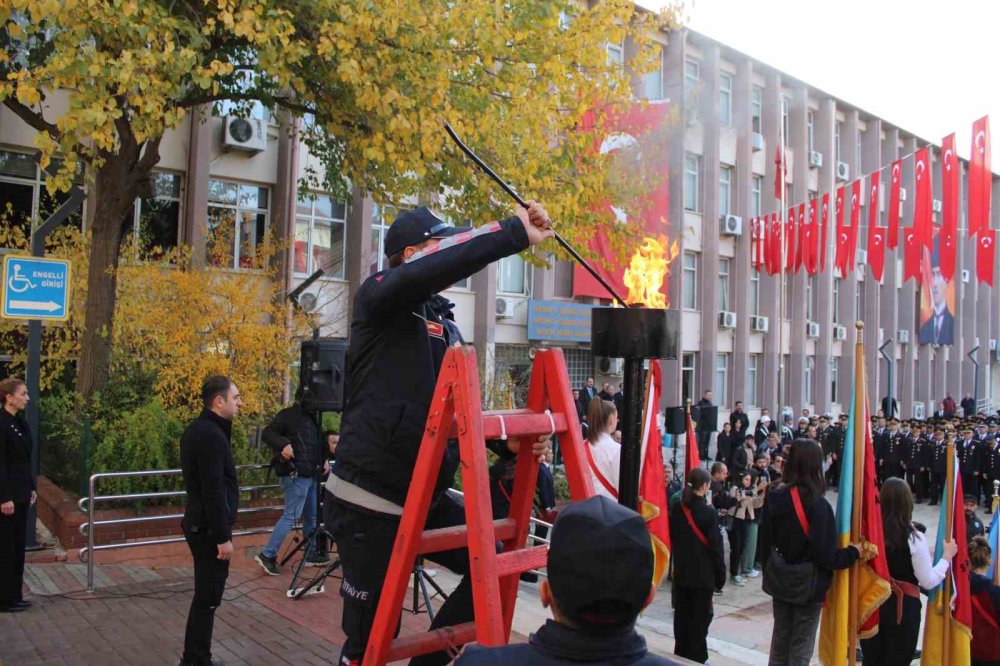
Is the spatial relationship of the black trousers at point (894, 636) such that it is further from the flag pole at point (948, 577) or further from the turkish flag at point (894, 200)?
the turkish flag at point (894, 200)

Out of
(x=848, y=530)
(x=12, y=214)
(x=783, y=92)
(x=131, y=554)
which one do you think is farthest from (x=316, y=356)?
(x=783, y=92)

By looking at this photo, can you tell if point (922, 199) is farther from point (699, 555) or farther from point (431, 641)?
point (431, 641)

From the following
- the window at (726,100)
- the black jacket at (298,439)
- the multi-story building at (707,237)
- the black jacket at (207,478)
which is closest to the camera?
the black jacket at (207,478)

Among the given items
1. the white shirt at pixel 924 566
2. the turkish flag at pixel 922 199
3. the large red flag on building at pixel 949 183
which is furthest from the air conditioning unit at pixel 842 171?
the white shirt at pixel 924 566

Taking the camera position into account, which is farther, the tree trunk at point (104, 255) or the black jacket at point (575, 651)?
the tree trunk at point (104, 255)

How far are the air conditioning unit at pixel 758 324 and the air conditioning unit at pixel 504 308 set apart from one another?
12.6 m

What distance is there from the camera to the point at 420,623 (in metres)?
6.99

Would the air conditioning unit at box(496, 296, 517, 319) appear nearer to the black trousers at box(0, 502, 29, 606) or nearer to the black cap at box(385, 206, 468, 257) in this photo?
the black trousers at box(0, 502, 29, 606)

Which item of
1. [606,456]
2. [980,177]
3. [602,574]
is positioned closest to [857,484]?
[606,456]

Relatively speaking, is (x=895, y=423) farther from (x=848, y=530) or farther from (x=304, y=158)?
(x=848, y=530)

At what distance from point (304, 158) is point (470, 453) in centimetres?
1848

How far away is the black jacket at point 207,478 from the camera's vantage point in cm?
551

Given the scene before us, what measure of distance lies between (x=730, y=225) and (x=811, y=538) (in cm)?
2718

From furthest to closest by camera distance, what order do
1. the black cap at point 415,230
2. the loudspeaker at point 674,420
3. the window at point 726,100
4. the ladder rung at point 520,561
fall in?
the window at point 726,100 < the loudspeaker at point 674,420 < the black cap at point 415,230 < the ladder rung at point 520,561
